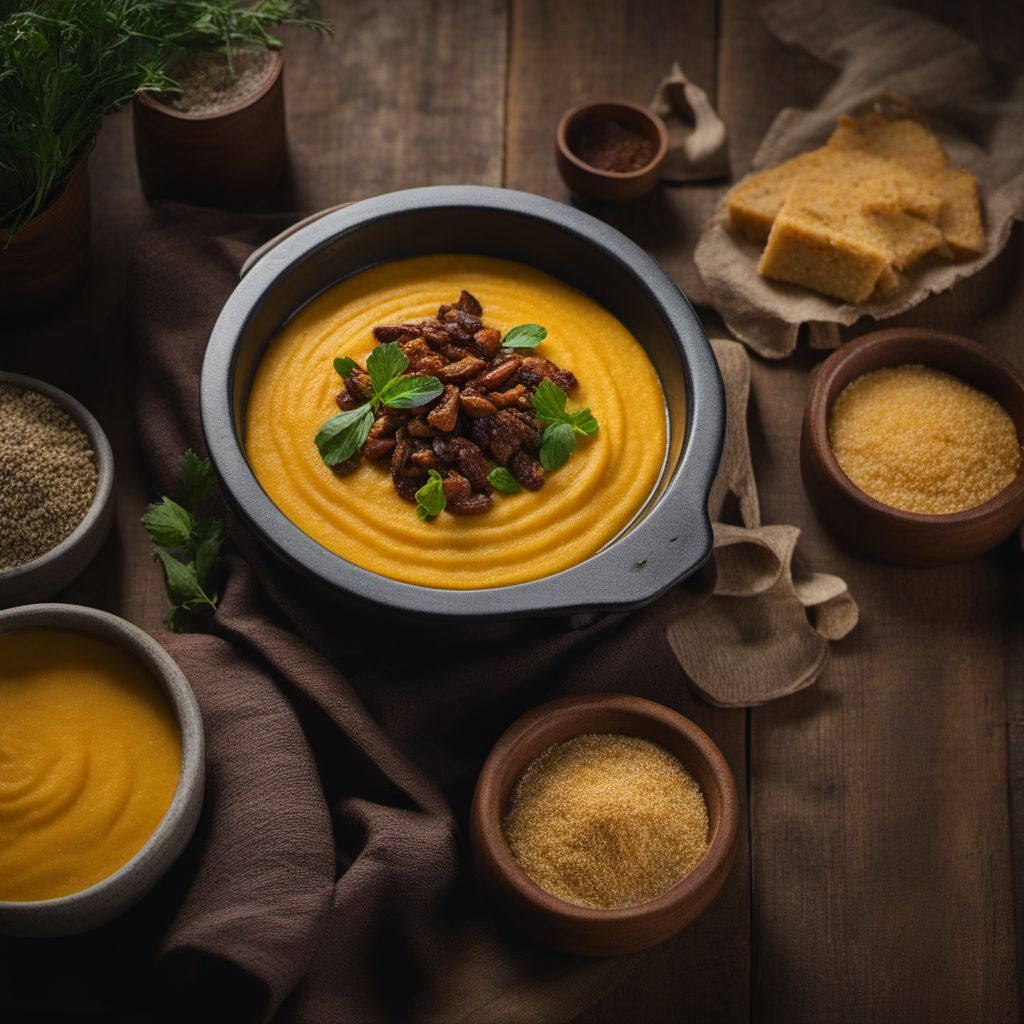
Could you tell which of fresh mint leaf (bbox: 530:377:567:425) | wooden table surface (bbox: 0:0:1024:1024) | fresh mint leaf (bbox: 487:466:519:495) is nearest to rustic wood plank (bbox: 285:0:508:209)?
wooden table surface (bbox: 0:0:1024:1024)

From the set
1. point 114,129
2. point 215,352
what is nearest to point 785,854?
point 215,352

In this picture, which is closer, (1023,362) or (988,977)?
(988,977)

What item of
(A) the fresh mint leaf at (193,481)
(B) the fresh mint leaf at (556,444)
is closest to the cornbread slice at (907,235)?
(B) the fresh mint leaf at (556,444)

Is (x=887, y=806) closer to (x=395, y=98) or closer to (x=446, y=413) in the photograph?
(x=446, y=413)

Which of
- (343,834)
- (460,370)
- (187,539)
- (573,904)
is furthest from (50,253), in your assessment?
(573,904)

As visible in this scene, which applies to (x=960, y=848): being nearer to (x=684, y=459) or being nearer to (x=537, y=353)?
(x=684, y=459)

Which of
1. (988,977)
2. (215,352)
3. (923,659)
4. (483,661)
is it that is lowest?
(988,977)

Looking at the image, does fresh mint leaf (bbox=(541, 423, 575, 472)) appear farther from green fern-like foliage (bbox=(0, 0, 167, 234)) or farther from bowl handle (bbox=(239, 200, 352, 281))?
green fern-like foliage (bbox=(0, 0, 167, 234))
